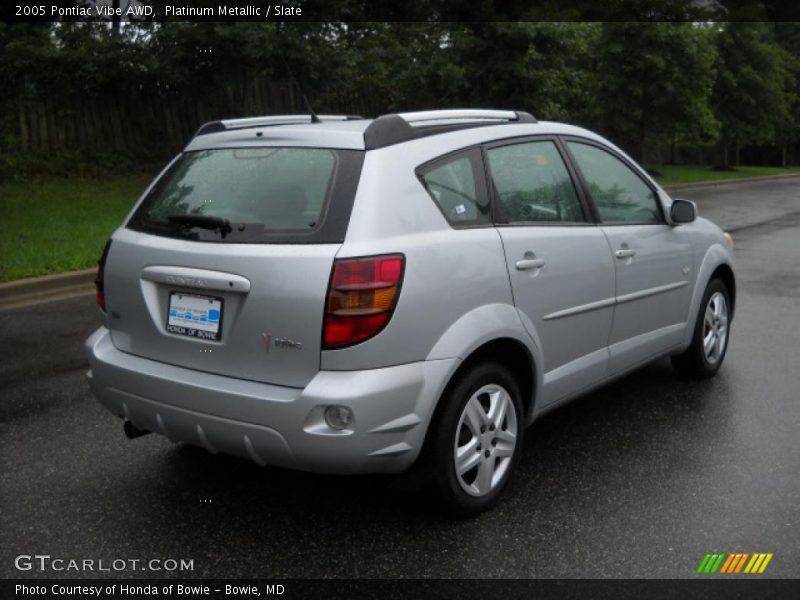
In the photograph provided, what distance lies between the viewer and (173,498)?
3.81m

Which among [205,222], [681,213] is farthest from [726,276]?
[205,222]

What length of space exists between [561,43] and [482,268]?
60.1 feet

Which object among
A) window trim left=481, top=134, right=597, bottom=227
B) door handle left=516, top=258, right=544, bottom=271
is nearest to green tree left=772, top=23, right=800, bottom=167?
window trim left=481, top=134, right=597, bottom=227

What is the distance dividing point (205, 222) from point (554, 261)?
5.21 ft

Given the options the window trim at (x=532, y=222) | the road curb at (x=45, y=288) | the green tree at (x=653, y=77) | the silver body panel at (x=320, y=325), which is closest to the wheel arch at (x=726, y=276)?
the window trim at (x=532, y=222)

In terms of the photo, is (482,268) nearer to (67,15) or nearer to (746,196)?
(67,15)

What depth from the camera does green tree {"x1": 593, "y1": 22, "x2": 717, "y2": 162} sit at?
83.1 ft

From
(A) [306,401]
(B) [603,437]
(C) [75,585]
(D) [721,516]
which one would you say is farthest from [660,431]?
(C) [75,585]

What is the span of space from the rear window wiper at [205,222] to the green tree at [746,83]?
113 feet

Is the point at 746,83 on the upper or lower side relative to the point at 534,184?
upper

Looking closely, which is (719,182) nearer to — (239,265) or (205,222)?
(205,222)

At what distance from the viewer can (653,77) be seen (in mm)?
25828

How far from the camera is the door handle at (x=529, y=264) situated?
372cm

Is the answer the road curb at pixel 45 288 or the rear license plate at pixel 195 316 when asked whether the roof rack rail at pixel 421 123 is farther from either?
the road curb at pixel 45 288
